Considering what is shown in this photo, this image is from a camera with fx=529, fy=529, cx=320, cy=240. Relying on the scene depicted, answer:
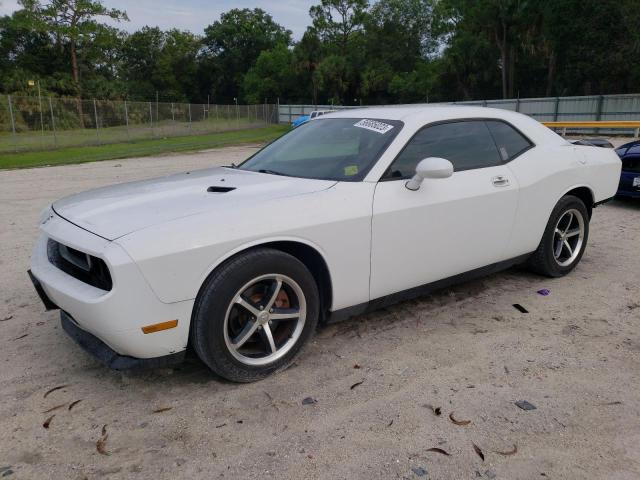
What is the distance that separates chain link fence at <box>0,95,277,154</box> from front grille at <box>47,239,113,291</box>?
876 inches

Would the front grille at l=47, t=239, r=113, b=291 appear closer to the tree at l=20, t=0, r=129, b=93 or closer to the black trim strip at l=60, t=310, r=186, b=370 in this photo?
the black trim strip at l=60, t=310, r=186, b=370

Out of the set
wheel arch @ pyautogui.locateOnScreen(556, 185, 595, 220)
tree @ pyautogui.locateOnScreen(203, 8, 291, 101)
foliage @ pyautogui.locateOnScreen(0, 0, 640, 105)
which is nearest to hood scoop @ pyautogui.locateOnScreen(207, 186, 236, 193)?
wheel arch @ pyautogui.locateOnScreen(556, 185, 595, 220)

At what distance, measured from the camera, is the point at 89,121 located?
1066 inches

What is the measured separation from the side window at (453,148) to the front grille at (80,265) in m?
1.78

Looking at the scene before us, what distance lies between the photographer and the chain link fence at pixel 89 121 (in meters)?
23.2

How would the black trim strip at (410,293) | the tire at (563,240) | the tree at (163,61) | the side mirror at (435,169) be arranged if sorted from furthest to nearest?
the tree at (163,61)
the tire at (563,240)
the black trim strip at (410,293)
the side mirror at (435,169)

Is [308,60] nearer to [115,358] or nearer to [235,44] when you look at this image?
[235,44]

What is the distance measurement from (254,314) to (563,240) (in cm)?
313

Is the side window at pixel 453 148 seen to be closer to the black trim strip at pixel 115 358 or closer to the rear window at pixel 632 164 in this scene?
the black trim strip at pixel 115 358

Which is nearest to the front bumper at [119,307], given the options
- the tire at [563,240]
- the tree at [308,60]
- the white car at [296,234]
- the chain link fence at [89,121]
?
the white car at [296,234]

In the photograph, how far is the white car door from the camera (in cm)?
335

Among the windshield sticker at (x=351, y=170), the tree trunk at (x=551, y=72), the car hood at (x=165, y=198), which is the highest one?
the tree trunk at (x=551, y=72)

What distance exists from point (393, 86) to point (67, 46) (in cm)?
3376

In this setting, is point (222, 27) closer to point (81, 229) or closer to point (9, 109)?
point (9, 109)
